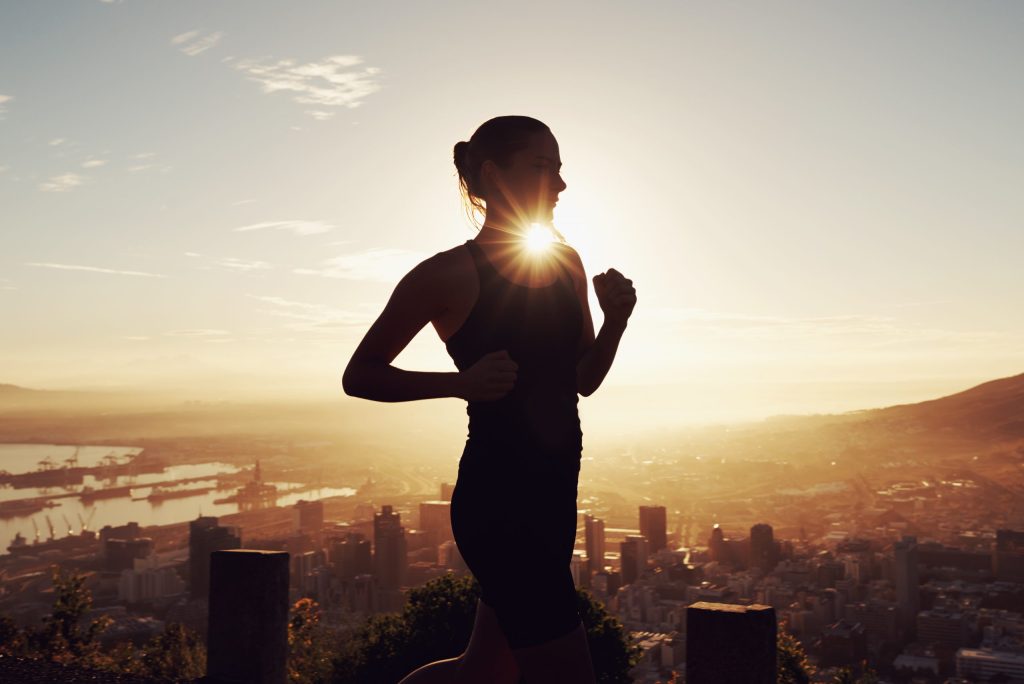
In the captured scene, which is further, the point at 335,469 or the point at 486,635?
the point at 335,469

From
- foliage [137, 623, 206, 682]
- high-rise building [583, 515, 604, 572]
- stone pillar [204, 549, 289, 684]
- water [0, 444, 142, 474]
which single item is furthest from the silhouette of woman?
water [0, 444, 142, 474]

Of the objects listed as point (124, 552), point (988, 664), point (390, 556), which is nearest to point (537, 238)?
point (988, 664)

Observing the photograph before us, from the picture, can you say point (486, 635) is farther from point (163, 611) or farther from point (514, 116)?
point (163, 611)

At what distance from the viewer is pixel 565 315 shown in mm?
1996

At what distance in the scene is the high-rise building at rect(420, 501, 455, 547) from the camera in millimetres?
42500

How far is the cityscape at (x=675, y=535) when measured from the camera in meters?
29.8

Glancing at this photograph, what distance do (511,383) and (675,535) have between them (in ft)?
191

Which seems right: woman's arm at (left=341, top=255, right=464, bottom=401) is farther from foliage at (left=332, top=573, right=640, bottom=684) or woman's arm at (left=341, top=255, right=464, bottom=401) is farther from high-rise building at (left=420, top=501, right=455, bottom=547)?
high-rise building at (left=420, top=501, right=455, bottom=547)

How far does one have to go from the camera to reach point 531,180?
2064 mm

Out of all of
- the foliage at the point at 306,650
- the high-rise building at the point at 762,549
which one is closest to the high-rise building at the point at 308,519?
the high-rise building at the point at 762,549

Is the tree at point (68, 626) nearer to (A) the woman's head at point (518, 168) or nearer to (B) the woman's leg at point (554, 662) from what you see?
(B) the woman's leg at point (554, 662)

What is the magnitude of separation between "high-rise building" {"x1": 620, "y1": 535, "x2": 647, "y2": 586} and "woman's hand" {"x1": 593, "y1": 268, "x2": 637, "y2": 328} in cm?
3928

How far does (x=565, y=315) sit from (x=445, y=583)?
8670 mm

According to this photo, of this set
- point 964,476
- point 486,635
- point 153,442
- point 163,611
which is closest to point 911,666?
point 163,611
